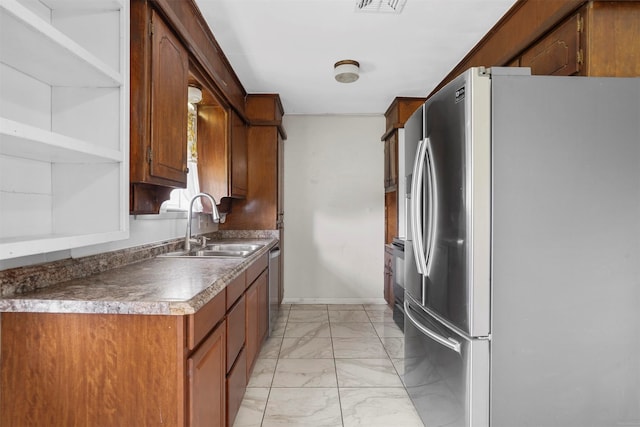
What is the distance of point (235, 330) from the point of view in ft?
6.03

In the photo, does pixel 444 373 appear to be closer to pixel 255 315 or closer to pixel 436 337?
pixel 436 337

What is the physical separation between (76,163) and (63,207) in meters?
0.19

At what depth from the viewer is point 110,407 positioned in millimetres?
1108

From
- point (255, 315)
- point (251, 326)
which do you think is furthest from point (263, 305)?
point (251, 326)

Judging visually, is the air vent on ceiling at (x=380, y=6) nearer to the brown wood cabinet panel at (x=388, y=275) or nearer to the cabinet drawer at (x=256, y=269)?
the cabinet drawer at (x=256, y=269)

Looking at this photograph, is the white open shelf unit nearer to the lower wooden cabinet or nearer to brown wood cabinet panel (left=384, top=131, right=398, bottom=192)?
the lower wooden cabinet

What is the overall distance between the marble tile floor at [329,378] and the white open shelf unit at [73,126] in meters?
1.37

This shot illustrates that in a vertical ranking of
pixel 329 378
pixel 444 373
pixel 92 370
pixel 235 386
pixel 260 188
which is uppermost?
pixel 260 188

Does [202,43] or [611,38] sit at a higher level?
[202,43]

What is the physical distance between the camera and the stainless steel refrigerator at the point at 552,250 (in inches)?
56.4

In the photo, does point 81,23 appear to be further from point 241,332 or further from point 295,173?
point 295,173

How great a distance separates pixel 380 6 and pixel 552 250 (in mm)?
1657

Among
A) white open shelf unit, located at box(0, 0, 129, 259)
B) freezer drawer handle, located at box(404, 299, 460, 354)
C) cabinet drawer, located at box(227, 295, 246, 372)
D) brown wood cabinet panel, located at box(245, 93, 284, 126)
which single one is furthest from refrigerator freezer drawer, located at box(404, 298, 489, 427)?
brown wood cabinet panel, located at box(245, 93, 284, 126)

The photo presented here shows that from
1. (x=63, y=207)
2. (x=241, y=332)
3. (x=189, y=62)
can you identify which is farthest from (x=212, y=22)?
(x=241, y=332)
